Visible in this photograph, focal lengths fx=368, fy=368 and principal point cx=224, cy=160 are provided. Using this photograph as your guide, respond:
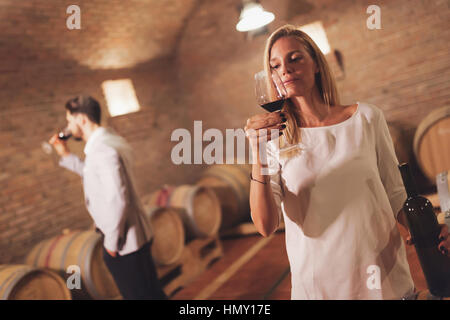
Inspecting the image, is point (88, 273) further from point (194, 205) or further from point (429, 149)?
point (429, 149)

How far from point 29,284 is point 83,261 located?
1.48 feet

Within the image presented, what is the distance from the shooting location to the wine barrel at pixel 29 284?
2.31 m

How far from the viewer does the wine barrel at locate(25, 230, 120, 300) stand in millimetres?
2852

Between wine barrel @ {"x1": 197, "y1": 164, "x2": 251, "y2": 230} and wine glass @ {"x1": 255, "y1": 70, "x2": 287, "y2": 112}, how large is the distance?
3409mm

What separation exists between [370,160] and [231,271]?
9.70 ft

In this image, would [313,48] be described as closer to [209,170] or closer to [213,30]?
[213,30]

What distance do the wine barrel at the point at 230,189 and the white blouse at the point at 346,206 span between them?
3.29 m

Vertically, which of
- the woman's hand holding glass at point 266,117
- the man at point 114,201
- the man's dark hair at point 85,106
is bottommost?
the man at point 114,201

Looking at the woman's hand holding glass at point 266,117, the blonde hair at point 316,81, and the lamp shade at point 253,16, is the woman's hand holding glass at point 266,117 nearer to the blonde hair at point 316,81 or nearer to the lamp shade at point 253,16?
the blonde hair at point 316,81

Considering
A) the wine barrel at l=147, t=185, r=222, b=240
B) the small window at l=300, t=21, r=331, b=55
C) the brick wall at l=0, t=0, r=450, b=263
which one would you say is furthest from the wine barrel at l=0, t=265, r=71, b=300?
the small window at l=300, t=21, r=331, b=55

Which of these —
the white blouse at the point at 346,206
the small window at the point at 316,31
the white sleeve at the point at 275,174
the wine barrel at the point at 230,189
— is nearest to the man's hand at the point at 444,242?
the white blouse at the point at 346,206

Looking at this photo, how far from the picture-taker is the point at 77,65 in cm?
362

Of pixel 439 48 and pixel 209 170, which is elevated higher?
pixel 439 48
